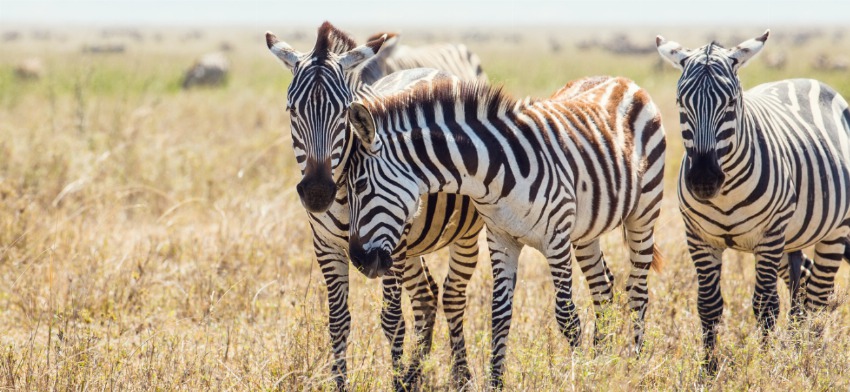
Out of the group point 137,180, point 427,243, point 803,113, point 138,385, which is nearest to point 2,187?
point 137,180

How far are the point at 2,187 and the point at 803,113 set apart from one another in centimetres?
673

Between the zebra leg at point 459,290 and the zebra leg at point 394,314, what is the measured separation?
1.25 feet

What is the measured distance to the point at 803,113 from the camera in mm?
5660

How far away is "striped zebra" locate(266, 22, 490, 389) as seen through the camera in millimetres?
4043

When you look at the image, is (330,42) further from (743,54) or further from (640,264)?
(640,264)

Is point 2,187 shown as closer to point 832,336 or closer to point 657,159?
point 657,159

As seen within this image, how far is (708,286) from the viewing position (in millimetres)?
5246

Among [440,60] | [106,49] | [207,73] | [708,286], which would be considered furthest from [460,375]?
[106,49]

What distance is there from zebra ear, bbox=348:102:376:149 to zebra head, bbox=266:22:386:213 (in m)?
0.13

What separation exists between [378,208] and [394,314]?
3.58ft

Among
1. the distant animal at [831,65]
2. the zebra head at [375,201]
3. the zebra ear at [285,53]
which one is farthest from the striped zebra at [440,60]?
the distant animal at [831,65]

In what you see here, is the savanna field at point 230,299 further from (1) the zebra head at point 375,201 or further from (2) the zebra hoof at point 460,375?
(1) the zebra head at point 375,201

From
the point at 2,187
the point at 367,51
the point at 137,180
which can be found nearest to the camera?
the point at 367,51

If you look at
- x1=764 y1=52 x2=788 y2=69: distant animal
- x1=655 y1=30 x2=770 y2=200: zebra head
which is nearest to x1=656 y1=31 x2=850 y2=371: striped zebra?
x1=655 y1=30 x2=770 y2=200: zebra head
